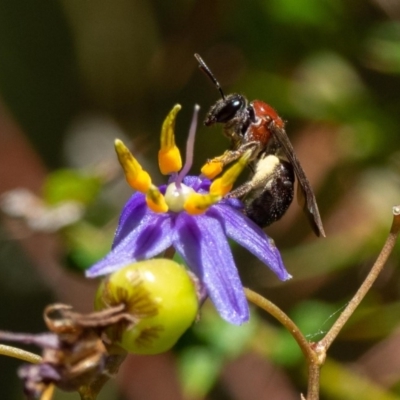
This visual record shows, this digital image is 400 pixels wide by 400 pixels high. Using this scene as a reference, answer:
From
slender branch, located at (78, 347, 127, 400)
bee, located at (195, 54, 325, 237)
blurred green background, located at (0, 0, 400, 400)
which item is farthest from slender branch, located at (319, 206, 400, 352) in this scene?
blurred green background, located at (0, 0, 400, 400)

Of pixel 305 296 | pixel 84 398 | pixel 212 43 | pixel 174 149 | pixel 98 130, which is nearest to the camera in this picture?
pixel 84 398

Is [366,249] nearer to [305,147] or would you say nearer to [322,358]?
[305,147]

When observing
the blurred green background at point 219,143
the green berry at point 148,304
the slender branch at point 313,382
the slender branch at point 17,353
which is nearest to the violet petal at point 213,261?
the green berry at point 148,304

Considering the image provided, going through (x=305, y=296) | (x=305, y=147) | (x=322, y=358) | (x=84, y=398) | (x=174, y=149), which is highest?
(x=174, y=149)

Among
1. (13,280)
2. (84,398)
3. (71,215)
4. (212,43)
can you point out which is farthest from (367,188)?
(84,398)

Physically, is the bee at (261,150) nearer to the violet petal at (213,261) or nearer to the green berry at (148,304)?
the violet petal at (213,261)

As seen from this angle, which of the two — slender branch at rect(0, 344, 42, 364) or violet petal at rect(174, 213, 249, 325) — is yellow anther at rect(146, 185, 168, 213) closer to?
violet petal at rect(174, 213, 249, 325)
